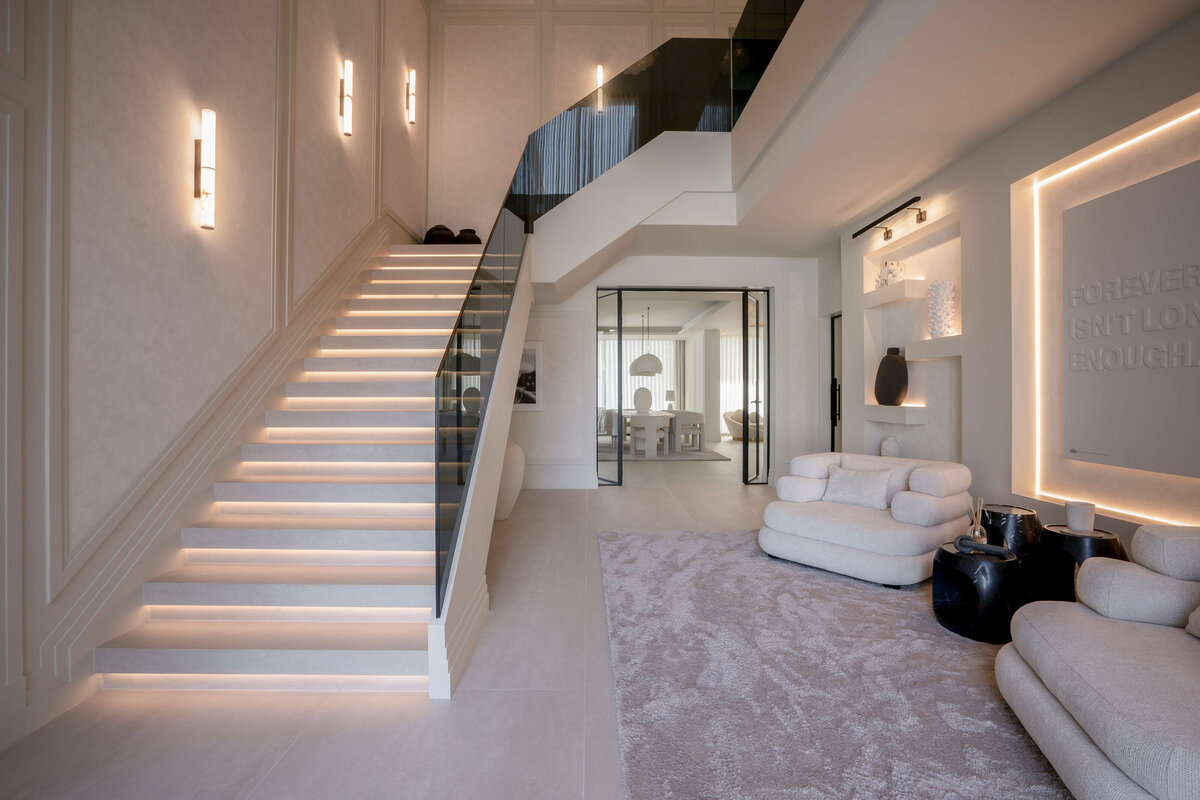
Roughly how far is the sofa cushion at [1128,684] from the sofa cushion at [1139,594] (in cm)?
5

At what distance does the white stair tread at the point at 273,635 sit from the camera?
2773 millimetres

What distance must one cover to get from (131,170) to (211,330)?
1054 millimetres

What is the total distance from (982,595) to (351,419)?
4309mm

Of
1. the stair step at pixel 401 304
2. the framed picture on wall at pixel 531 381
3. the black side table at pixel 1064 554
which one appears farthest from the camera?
the framed picture on wall at pixel 531 381

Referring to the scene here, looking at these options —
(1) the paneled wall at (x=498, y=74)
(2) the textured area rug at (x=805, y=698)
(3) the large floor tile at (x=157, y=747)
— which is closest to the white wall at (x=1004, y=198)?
(2) the textured area rug at (x=805, y=698)

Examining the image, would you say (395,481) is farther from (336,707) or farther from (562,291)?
(562,291)

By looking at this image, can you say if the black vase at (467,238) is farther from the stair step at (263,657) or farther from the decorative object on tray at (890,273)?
the stair step at (263,657)

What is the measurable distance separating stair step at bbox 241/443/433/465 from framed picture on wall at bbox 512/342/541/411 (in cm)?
393

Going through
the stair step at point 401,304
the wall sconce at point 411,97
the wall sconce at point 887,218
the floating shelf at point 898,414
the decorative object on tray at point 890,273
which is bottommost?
the floating shelf at point 898,414

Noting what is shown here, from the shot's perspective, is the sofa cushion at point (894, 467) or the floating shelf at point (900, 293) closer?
the sofa cushion at point (894, 467)

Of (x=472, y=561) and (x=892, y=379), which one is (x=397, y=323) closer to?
(x=472, y=561)

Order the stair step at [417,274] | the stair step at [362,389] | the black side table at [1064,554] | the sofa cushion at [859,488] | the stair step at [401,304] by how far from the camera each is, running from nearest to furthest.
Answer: the black side table at [1064,554]
the sofa cushion at [859,488]
the stair step at [362,389]
the stair step at [401,304]
the stair step at [417,274]

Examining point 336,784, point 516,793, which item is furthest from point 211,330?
point 516,793

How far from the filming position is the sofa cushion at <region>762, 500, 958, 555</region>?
394cm
